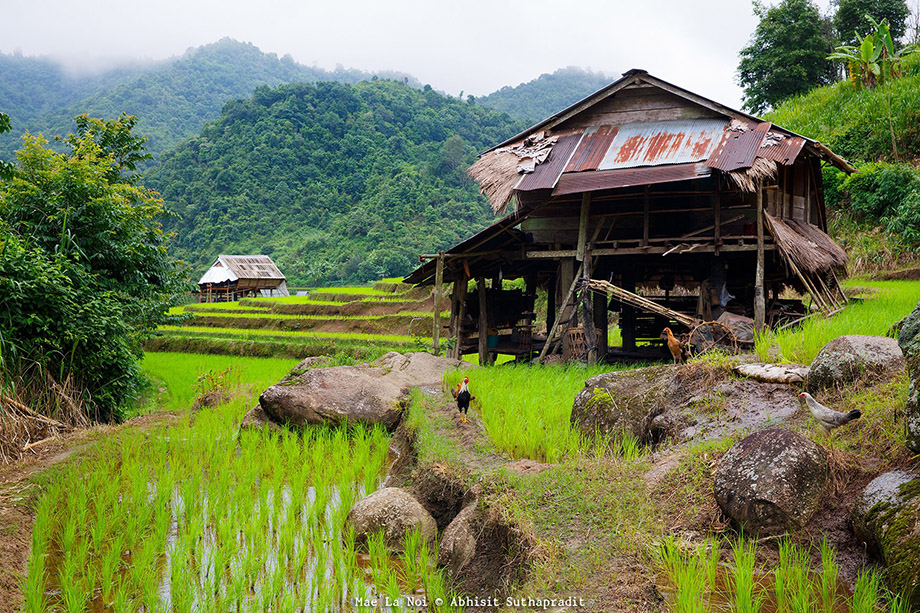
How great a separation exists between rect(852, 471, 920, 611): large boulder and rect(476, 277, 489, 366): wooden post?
1101 cm

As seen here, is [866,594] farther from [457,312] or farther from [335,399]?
[457,312]

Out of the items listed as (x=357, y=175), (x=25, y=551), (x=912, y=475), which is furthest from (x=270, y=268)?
(x=912, y=475)

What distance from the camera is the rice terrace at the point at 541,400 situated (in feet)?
12.1

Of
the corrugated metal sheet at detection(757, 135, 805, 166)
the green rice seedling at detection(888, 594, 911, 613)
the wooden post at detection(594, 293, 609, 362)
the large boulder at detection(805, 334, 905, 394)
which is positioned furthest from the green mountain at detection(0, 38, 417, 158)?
the green rice seedling at detection(888, 594, 911, 613)

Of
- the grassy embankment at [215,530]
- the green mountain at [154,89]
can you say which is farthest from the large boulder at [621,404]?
the green mountain at [154,89]

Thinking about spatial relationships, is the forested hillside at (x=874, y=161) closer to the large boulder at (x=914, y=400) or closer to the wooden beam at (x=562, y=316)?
the wooden beam at (x=562, y=316)

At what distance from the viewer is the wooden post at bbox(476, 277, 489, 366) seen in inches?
570

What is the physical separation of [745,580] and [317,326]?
23.4m

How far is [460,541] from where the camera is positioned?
435 cm

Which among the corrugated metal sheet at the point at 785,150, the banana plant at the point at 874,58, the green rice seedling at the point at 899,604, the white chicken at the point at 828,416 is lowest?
the green rice seedling at the point at 899,604

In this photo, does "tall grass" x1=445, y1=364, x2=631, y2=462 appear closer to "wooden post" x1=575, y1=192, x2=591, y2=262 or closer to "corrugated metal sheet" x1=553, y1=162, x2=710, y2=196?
"wooden post" x1=575, y1=192, x2=591, y2=262

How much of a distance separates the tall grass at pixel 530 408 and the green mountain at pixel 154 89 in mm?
62945

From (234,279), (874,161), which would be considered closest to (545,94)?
(234,279)

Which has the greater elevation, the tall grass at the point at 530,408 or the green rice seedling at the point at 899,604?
the tall grass at the point at 530,408
